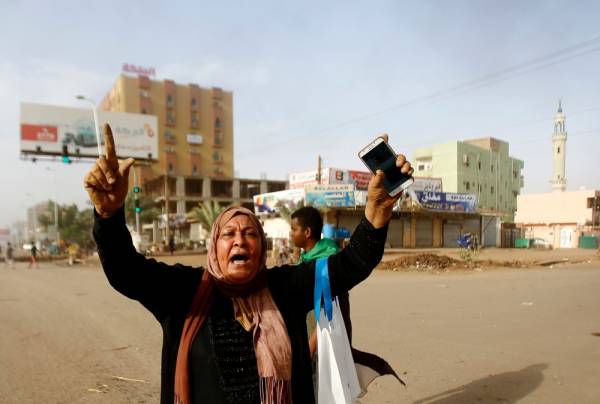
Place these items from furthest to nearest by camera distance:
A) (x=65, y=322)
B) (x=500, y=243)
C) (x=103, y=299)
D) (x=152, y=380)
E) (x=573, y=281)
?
1. (x=500, y=243)
2. (x=573, y=281)
3. (x=103, y=299)
4. (x=65, y=322)
5. (x=152, y=380)

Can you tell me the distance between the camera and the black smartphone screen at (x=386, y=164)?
1.90 metres

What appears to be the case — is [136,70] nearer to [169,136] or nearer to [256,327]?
[169,136]

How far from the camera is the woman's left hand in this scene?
188cm

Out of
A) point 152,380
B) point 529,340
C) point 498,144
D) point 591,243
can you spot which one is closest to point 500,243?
point 591,243

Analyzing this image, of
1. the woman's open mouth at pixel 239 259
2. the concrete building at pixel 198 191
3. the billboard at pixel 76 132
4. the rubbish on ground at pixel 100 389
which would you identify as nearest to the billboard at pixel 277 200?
the billboard at pixel 76 132

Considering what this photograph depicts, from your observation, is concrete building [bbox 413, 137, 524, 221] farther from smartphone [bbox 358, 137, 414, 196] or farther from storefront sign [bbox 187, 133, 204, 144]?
smartphone [bbox 358, 137, 414, 196]

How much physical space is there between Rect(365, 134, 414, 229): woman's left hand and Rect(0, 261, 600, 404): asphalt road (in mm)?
2922

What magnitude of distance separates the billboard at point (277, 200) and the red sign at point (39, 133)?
63.5ft

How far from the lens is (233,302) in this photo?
6.21 ft

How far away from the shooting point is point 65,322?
26.2 ft

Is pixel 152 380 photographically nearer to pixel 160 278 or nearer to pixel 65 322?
pixel 160 278

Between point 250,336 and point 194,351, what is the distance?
9.1 inches

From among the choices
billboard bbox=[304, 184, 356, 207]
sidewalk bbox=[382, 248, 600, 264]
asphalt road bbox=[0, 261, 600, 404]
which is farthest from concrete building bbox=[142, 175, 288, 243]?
asphalt road bbox=[0, 261, 600, 404]

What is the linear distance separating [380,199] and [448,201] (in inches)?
1375
